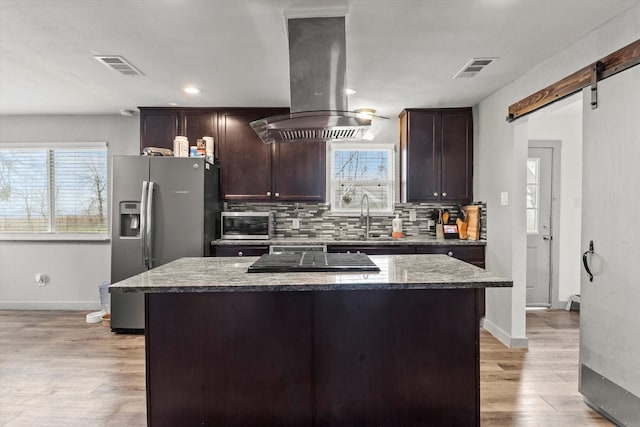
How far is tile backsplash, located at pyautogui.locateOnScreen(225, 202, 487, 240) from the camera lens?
4559 millimetres

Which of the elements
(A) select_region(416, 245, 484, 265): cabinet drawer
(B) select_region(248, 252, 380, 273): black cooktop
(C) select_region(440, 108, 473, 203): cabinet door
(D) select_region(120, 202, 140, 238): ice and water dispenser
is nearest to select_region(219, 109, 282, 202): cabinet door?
(D) select_region(120, 202, 140, 238): ice and water dispenser

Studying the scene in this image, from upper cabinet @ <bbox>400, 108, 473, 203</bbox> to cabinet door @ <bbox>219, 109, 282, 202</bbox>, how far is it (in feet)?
5.15

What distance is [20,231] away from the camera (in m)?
4.62

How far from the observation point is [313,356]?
183 cm

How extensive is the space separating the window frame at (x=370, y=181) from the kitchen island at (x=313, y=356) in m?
2.78

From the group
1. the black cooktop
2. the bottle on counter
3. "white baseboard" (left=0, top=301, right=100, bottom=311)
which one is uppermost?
the bottle on counter

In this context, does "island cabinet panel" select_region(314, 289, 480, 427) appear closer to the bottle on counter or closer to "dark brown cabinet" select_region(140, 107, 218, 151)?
the bottle on counter

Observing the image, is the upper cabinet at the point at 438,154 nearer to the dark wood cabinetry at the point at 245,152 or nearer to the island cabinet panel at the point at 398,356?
the dark wood cabinetry at the point at 245,152

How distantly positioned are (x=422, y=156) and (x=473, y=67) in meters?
1.31

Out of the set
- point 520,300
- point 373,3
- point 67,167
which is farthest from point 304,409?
A: point 67,167

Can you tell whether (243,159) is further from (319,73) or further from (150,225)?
(319,73)

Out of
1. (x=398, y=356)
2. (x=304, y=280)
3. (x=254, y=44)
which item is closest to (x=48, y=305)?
(x=254, y=44)

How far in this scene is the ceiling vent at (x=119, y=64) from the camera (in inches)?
111

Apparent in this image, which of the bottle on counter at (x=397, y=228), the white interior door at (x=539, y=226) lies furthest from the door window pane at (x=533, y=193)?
the bottle on counter at (x=397, y=228)
